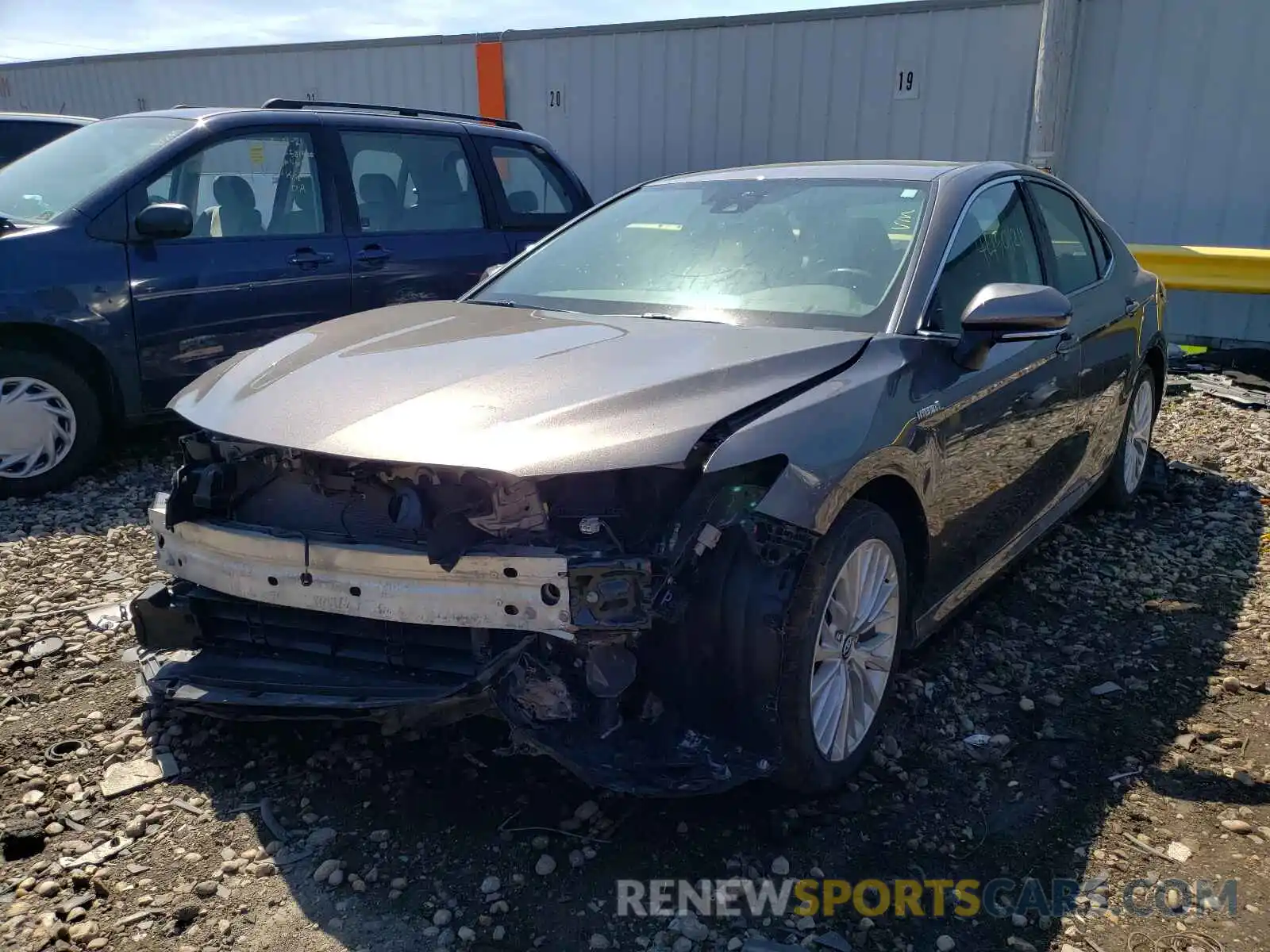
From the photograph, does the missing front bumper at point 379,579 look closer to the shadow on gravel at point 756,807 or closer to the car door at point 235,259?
the shadow on gravel at point 756,807

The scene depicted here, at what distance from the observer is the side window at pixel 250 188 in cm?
552

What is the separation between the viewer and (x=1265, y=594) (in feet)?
14.0

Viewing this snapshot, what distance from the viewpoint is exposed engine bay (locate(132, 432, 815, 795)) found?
2.36 meters

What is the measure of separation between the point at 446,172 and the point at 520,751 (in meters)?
4.89

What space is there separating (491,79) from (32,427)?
28.4 ft

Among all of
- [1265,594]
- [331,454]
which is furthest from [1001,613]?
[331,454]

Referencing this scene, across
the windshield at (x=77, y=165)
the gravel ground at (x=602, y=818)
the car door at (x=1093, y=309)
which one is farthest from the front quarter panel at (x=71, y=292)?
the car door at (x=1093, y=309)

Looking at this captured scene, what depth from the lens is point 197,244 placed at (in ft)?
17.9

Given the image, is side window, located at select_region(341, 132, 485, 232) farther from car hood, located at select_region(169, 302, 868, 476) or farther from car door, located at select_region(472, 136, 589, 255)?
car hood, located at select_region(169, 302, 868, 476)

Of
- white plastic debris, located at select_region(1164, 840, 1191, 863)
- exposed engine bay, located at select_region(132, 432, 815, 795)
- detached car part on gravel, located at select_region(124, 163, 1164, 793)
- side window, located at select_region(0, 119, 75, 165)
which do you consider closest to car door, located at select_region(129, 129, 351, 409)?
detached car part on gravel, located at select_region(124, 163, 1164, 793)

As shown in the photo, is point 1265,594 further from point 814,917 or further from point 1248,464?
point 814,917

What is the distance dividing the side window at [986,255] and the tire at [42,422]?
164 inches

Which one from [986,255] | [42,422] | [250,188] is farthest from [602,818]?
[250,188]

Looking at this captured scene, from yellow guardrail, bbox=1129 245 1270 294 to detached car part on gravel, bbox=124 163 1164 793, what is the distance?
5.87 metres
